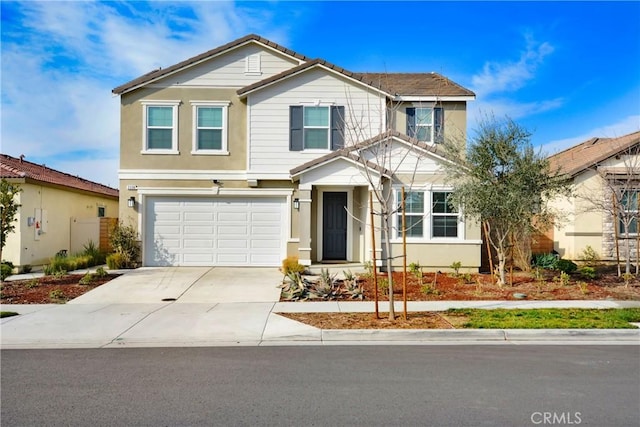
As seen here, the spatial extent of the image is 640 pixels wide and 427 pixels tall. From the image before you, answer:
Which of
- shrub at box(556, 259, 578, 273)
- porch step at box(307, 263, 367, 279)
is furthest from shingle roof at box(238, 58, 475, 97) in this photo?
shrub at box(556, 259, 578, 273)

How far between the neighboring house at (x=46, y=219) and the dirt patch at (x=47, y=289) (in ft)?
6.71

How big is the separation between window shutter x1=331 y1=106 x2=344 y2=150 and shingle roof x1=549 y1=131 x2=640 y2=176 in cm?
704

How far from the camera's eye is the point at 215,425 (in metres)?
4.69

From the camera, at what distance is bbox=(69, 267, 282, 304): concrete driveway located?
471 inches

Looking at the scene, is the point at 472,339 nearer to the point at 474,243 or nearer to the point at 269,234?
the point at 474,243

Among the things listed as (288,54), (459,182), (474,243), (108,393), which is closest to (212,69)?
(288,54)

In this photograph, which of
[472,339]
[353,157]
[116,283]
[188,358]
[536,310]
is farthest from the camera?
[353,157]

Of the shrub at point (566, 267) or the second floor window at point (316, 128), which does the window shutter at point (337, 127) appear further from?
the shrub at point (566, 267)

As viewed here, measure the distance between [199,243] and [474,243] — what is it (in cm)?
940

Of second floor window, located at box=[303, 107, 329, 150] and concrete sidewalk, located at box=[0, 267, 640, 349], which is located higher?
second floor window, located at box=[303, 107, 329, 150]

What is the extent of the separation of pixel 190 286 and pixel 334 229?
570 cm

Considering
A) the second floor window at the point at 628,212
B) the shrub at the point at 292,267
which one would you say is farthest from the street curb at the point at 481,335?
the second floor window at the point at 628,212

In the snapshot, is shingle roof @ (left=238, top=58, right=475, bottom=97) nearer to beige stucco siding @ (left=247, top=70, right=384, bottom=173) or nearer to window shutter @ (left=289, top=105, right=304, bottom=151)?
beige stucco siding @ (left=247, top=70, right=384, bottom=173)

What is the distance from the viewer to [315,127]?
1706cm
